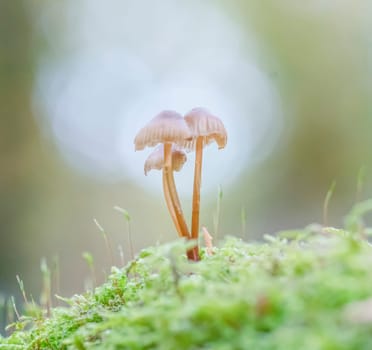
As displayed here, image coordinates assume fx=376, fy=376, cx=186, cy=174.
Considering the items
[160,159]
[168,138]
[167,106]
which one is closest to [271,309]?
[168,138]

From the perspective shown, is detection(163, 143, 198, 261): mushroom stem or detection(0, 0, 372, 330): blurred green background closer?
detection(163, 143, 198, 261): mushroom stem

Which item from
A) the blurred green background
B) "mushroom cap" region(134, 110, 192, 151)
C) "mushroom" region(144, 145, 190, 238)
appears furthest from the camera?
the blurred green background

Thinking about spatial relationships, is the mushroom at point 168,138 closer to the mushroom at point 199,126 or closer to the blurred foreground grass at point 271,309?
the mushroom at point 199,126

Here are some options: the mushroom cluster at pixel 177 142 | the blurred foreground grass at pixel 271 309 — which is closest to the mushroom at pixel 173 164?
the mushroom cluster at pixel 177 142

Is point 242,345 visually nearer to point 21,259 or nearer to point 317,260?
point 317,260

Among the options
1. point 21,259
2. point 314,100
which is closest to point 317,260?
point 21,259

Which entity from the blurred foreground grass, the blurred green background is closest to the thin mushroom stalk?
the blurred foreground grass

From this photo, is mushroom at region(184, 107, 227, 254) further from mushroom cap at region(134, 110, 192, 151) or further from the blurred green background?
the blurred green background

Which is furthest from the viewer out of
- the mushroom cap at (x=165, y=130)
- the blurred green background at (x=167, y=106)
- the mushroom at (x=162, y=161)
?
the blurred green background at (x=167, y=106)
